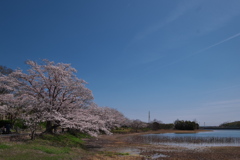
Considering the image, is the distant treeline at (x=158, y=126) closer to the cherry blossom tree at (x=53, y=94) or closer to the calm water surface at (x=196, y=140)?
the calm water surface at (x=196, y=140)

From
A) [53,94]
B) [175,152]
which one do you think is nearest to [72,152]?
[53,94]

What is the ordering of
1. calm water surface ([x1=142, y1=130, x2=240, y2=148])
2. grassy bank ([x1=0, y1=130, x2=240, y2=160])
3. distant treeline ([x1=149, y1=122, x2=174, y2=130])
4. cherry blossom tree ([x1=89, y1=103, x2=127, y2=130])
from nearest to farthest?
grassy bank ([x1=0, y1=130, x2=240, y2=160]) < cherry blossom tree ([x1=89, y1=103, x2=127, y2=130]) < calm water surface ([x1=142, y1=130, x2=240, y2=148]) < distant treeline ([x1=149, y1=122, x2=174, y2=130])

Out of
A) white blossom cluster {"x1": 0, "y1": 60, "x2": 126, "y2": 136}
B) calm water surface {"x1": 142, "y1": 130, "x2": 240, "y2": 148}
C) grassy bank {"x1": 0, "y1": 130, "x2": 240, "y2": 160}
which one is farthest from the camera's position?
calm water surface {"x1": 142, "y1": 130, "x2": 240, "y2": 148}

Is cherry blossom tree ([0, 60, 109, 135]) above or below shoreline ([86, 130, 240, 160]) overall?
above

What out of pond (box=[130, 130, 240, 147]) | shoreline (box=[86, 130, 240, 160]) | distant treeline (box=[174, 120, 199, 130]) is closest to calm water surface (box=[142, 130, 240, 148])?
pond (box=[130, 130, 240, 147])

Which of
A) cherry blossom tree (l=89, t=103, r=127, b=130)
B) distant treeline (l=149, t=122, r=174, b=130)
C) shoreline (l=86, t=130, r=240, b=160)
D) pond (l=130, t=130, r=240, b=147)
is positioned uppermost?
cherry blossom tree (l=89, t=103, r=127, b=130)

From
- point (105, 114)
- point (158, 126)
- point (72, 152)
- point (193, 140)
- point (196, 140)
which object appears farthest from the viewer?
point (158, 126)

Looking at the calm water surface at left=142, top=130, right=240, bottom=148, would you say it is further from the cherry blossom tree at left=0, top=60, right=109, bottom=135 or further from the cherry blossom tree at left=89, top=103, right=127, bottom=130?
the cherry blossom tree at left=0, top=60, right=109, bottom=135

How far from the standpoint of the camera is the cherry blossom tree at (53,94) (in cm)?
2456

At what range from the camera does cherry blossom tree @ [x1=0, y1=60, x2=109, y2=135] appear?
24.6 metres

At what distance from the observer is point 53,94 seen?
2627 cm

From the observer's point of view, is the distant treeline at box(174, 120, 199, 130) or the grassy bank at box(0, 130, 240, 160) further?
the distant treeline at box(174, 120, 199, 130)

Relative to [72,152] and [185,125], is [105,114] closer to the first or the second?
[72,152]

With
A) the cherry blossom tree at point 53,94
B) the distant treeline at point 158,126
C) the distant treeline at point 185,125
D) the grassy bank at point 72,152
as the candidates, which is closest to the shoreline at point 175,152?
the grassy bank at point 72,152
